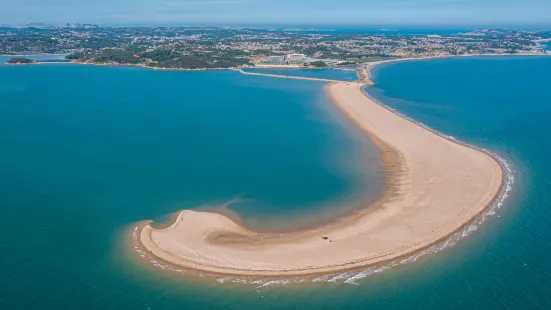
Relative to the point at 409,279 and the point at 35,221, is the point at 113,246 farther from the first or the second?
the point at 409,279

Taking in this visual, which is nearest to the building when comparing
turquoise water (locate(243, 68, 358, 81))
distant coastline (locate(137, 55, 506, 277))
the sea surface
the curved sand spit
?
turquoise water (locate(243, 68, 358, 81))

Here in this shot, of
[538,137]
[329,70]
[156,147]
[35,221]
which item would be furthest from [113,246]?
[329,70]

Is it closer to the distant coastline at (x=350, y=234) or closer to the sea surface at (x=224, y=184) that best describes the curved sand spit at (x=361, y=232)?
the distant coastline at (x=350, y=234)

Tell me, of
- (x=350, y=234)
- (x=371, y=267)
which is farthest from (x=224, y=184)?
(x=371, y=267)

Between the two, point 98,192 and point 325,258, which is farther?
point 98,192

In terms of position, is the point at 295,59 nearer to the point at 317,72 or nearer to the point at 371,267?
the point at 317,72

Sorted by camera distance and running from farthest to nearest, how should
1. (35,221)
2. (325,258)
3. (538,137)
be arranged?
(538,137) < (35,221) < (325,258)
